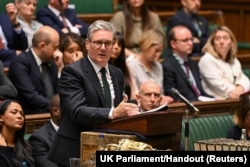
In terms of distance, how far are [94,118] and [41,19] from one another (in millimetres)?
3294

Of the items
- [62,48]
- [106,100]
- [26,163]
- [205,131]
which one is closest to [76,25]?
[62,48]

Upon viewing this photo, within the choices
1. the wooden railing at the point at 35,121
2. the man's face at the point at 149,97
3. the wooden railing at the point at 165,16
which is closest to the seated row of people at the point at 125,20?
the wooden railing at the point at 165,16

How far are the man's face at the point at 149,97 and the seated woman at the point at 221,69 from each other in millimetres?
1556

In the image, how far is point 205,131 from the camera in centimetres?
599

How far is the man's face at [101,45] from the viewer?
4203 millimetres

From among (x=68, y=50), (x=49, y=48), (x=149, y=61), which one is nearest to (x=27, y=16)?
(x=68, y=50)

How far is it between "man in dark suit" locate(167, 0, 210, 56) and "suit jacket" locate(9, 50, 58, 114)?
89.8 inches

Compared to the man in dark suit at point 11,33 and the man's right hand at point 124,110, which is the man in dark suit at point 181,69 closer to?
the man in dark suit at point 11,33

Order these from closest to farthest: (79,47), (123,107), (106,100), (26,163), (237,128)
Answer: (123,107) < (106,100) < (26,163) < (237,128) < (79,47)

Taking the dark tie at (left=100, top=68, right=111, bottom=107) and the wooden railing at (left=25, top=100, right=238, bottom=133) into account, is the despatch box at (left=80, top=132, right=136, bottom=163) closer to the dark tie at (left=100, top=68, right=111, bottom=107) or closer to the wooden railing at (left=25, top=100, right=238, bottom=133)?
the dark tie at (left=100, top=68, right=111, bottom=107)

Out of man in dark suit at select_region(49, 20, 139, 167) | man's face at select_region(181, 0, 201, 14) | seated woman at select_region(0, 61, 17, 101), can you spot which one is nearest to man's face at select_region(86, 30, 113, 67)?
man in dark suit at select_region(49, 20, 139, 167)

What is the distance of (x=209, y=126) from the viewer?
6039 mm

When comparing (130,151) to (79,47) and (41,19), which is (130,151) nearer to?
(79,47)

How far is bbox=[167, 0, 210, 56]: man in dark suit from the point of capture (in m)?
8.00
